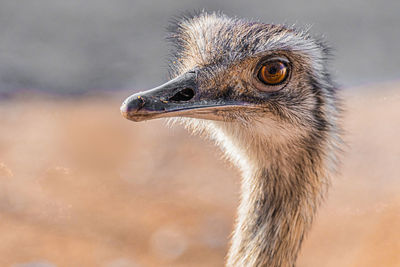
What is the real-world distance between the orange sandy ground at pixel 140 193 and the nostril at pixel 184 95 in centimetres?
162

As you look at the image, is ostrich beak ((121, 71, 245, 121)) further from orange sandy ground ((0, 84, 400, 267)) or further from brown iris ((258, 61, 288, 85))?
orange sandy ground ((0, 84, 400, 267))

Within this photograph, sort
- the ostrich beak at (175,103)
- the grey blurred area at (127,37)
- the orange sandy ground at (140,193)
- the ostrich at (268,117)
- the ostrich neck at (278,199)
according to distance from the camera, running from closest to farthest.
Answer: the ostrich beak at (175,103), the ostrich at (268,117), the ostrich neck at (278,199), the orange sandy ground at (140,193), the grey blurred area at (127,37)

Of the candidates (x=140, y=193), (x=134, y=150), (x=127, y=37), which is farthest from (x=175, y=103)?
(x=127, y=37)

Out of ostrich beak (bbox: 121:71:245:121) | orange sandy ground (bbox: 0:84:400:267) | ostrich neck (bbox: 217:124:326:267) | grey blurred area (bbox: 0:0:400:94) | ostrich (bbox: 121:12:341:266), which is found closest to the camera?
ostrich beak (bbox: 121:71:245:121)

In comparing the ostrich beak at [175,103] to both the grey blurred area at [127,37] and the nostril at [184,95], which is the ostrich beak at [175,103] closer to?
the nostril at [184,95]

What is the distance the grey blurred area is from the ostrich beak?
282cm

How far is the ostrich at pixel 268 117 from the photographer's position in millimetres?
1711

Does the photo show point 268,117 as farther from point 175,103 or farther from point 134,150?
point 134,150

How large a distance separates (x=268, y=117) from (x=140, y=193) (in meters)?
1.97

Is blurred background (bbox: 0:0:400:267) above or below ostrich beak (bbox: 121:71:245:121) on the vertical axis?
above

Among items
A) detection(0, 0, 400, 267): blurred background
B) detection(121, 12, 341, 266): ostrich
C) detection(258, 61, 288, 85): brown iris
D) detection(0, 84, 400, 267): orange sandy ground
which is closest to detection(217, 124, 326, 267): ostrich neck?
detection(121, 12, 341, 266): ostrich

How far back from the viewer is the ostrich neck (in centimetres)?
182

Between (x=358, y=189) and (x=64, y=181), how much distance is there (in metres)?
1.73

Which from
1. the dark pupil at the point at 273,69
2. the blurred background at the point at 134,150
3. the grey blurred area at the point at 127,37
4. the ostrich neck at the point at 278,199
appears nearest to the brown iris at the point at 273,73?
the dark pupil at the point at 273,69
